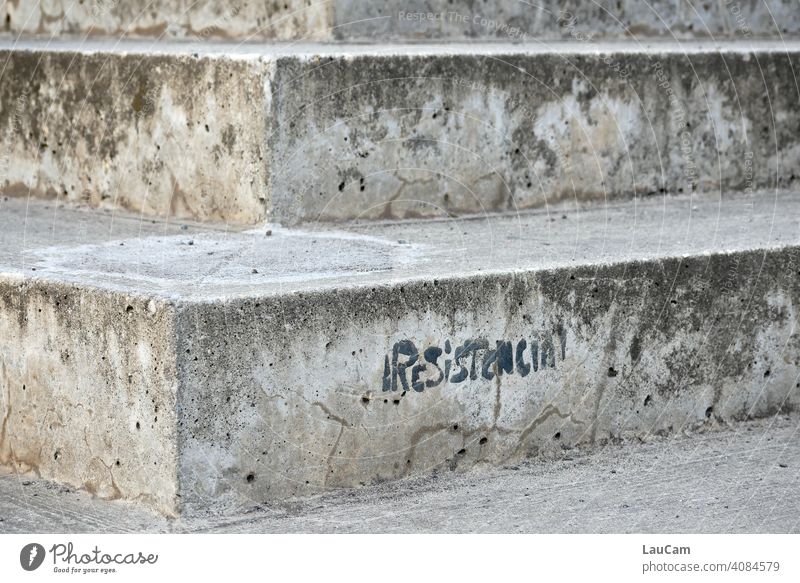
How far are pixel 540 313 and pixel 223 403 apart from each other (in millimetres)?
941

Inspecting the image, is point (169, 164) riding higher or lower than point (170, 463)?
higher

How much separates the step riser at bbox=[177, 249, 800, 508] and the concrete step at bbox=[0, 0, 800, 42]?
1577 mm

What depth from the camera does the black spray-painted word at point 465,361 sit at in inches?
150

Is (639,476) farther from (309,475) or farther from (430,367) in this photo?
(309,475)

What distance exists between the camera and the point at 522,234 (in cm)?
473

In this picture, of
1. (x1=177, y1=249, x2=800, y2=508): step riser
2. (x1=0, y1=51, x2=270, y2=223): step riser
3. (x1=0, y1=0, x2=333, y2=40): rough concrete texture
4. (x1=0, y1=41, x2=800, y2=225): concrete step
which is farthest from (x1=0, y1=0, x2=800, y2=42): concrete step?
(x1=177, y1=249, x2=800, y2=508): step riser

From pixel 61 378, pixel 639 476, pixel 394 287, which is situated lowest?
pixel 639 476

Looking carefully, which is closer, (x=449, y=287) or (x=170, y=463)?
(x=170, y=463)

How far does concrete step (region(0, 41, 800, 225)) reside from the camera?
4.79m

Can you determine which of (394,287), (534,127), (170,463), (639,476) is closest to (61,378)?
(170,463)

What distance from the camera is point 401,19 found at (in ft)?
17.7

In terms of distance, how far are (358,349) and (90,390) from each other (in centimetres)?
64

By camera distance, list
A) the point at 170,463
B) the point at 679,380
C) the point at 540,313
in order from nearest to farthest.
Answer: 1. the point at 170,463
2. the point at 540,313
3. the point at 679,380

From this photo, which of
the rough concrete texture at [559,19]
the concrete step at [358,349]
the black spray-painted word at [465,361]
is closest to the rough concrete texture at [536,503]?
the concrete step at [358,349]
